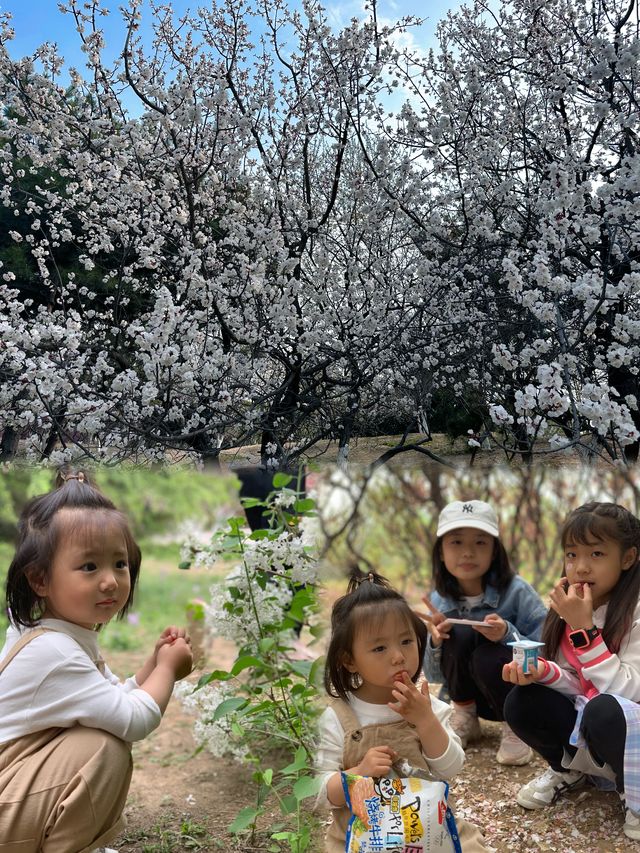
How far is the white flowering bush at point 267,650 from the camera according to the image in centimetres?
178

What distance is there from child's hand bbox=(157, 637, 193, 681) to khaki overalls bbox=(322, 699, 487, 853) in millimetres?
363

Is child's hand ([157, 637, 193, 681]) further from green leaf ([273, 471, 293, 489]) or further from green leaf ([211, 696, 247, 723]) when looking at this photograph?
green leaf ([273, 471, 293, 489])

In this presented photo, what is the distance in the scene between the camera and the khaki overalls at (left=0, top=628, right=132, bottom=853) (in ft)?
4.50

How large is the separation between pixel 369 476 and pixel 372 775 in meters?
0.55

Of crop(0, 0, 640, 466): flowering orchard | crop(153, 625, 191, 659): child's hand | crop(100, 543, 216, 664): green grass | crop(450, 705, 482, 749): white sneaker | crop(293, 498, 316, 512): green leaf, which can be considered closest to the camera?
A: crop(153, 625, 191, 659): child's hand

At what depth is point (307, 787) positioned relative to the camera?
151 cm

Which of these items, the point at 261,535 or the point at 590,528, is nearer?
the point at 590,528

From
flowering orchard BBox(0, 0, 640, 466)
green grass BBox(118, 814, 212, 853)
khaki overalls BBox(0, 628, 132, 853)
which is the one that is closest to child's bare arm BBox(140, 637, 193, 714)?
khaki overalls BBox(0, 628, 132, 853)

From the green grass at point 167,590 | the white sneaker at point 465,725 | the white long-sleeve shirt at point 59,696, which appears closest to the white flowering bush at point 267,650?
the green grass at point 167,590

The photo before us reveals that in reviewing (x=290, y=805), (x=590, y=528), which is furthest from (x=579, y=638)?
(x=290, y=805)

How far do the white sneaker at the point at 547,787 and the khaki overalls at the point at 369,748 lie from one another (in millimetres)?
266

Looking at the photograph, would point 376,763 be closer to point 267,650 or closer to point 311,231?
point 267,650

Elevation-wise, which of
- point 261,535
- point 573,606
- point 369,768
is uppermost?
point 261,535

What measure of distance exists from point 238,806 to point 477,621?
836 millimetres
